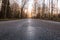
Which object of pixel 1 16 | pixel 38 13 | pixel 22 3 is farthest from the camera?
pixel 38 13

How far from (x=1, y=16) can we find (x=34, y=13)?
55.1m

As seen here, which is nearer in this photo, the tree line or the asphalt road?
the asphalt road

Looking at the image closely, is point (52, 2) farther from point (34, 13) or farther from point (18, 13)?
point (34, 13)

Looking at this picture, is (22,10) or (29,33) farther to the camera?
(22,10)

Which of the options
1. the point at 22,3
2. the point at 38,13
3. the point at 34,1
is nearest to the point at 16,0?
the point at 22,3

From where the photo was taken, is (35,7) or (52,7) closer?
(52,7)

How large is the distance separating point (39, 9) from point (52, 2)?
114ft

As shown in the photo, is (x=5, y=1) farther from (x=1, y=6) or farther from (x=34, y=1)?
(x=34, y=1)

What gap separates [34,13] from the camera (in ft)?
381

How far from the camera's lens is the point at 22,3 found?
8419 centimetres

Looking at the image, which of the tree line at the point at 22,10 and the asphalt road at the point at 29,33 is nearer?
the asphalt road at the point at 29,33

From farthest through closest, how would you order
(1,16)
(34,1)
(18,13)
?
(34,1) < (18,13) < (1,16)

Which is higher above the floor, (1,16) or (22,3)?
(22,3)

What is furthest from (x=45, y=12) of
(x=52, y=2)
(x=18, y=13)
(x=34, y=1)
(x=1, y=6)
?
(x=1, y=6)
